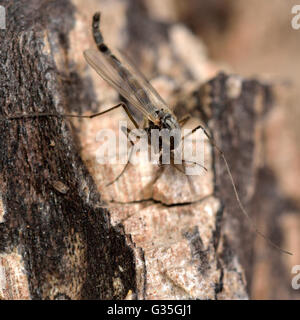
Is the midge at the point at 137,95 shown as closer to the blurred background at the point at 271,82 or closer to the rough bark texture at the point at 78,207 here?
the rough bark texture at the point at 78,207

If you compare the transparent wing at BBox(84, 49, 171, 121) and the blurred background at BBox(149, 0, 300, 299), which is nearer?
the transparent wing at BBox(84, 49, 171, 121)

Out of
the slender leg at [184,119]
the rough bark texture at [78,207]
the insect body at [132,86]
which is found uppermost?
the insect body at [132,86]

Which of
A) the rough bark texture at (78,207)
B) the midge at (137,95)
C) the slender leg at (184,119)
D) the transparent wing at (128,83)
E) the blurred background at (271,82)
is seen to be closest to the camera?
the rough bark texture at (78,207)

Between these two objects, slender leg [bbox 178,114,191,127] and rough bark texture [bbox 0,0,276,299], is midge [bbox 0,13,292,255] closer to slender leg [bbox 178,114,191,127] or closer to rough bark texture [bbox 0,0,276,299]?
slender leg [bbox 178,114,191,127]

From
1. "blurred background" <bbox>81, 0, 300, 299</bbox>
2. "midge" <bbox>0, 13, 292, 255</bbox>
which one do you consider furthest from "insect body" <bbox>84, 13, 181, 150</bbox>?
"blurred background" <bbox>81, 0, 300, 299</bbox>

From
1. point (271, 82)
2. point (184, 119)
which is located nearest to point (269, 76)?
point (271, 82)

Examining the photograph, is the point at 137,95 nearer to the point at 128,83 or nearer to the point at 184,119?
the point at 128,83

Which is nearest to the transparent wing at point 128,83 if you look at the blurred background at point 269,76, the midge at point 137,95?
the midge at point 137,95
